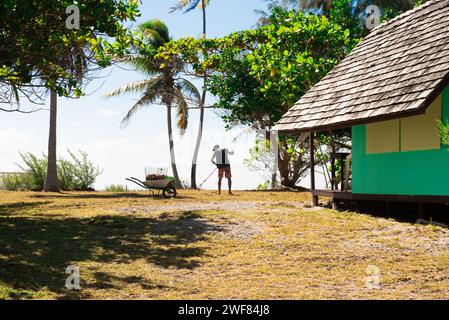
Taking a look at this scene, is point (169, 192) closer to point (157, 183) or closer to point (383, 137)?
point (157, 183)

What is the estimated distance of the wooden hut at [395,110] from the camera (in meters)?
14.3

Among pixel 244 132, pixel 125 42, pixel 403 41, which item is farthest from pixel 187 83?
pixel 403 41

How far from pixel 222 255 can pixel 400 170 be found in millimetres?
6779

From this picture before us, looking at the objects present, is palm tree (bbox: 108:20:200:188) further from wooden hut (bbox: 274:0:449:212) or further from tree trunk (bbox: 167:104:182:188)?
wooden hut (bbox: 274:0:449:212)

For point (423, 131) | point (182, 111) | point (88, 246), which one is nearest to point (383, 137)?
point (423, 131)

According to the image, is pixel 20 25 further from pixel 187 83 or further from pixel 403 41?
pixel 187 83

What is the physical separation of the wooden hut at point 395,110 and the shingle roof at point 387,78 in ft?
0.10

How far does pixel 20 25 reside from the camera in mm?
14844

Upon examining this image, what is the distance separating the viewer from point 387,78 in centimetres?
1612

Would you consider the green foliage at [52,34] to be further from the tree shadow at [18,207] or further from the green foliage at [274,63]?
the green foliage at [274,63]

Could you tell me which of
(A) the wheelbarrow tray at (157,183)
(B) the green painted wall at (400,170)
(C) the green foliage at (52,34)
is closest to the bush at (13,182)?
(A) the wheelbarrow tray at (157,183)

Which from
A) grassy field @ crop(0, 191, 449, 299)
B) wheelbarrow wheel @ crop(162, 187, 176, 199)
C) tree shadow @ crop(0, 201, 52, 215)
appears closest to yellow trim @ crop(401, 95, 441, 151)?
grassy field @ crop(0, 191, 449, 299)

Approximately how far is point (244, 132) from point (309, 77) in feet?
33.3
